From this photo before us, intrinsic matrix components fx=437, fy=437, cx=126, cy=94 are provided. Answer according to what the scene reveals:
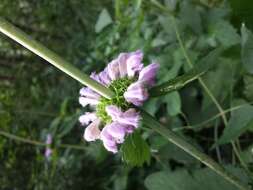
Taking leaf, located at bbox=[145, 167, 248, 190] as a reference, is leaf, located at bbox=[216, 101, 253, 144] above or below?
above

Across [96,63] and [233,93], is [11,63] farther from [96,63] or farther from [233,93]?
[233,93]

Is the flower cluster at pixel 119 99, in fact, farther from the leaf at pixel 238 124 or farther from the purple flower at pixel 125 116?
the leaf at pixel 238 124

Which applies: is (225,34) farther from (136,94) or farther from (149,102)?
(136,94)

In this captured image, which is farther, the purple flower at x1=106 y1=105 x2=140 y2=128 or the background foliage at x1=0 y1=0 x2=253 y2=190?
the background foliage at x1=0 y1=0 x2=253 y2=190

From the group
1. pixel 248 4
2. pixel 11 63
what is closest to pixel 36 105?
pixel 11 63

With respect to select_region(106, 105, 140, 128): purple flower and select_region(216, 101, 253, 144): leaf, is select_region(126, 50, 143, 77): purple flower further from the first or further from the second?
select_region(216, 101, 253, 144): leaf

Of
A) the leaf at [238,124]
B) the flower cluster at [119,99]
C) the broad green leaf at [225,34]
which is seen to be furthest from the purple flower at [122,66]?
the broad green leaf at [225,34]

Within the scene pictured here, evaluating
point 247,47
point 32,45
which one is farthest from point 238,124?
point 32,45

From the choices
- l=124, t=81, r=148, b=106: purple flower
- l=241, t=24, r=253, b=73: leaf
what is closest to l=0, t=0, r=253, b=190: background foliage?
l=241, t=24, r=253, b=73: leaf
